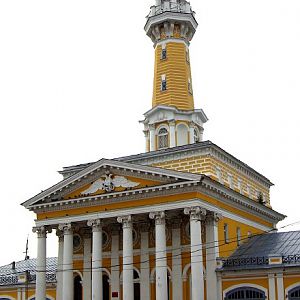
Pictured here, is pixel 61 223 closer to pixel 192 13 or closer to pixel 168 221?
pixel 168 221

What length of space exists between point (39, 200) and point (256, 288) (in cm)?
1528

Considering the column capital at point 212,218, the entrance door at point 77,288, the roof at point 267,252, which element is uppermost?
the column capital at point 212,218

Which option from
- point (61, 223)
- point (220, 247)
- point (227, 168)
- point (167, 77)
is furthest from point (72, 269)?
point (167, 77)

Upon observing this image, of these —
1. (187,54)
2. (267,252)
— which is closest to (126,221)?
(267,252)

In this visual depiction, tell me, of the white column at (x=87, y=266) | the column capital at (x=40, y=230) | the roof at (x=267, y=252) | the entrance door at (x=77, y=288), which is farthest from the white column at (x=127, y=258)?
the entrance door at (x=77, y=288)

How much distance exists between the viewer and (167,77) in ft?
160

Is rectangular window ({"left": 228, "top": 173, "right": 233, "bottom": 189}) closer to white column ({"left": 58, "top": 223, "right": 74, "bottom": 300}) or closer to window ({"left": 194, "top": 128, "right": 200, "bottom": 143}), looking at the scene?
window ({"left": 194, "top": 128, "right": 200, "bottom": 143})

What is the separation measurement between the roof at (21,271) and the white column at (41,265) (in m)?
2.72

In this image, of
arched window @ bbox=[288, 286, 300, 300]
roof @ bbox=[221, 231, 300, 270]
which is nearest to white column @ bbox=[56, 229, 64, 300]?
roof @ bbox=[221, 231, 300, 270]

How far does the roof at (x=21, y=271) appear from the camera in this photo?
45906mm

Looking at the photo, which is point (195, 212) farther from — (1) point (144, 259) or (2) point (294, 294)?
(2) point (294, 294)

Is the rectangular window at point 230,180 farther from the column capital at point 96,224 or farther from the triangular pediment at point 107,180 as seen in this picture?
the column capital at point 96,224

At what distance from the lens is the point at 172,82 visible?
159 feet

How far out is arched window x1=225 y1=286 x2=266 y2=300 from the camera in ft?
120
